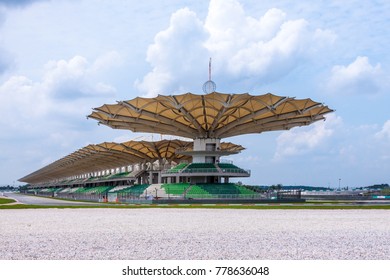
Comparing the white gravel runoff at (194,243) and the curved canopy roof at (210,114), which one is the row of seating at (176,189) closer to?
the curved canopy roof at (210,114)

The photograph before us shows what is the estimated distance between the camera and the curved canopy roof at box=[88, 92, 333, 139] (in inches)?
2330

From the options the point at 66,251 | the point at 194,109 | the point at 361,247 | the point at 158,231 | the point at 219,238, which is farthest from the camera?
the point at 194,109

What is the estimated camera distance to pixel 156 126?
70188 mm

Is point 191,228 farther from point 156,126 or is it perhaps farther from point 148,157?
point 148,157

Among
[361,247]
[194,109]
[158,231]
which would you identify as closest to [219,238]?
[158,231]

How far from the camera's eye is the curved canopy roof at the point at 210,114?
59.2 metres

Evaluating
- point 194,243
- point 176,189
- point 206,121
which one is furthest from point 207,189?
point 194,243

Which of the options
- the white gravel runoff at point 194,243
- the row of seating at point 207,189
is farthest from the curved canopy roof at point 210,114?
the white gravel runoff at point 194,243

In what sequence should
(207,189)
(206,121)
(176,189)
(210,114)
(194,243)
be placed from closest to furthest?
(194,243), (207,189), (176,189), (210,114), (206,121)

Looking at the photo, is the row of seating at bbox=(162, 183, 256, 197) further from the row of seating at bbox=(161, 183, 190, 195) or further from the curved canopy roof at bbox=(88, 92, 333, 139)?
the curved canopy roof at bbox=(88, 92, 333, 139)

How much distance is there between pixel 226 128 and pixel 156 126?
1029 centimetres

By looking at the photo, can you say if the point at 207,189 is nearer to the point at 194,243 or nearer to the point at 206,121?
the point at 206,121

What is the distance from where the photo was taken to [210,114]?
6706 cm
